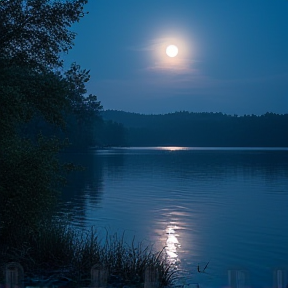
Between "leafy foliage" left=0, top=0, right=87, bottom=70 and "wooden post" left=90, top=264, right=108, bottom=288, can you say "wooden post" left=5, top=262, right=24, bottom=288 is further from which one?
"leafy foliage" left=0, top=0, right=87, bottom=70

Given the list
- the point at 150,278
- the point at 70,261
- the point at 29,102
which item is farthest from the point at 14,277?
the point at 29,102

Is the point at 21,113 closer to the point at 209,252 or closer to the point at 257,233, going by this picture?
the point at 209,252

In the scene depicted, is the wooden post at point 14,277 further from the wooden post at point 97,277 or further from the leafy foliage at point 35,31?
the leafy foliage at point 35,31

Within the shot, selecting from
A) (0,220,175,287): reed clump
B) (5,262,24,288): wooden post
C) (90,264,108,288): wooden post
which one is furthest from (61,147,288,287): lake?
(0,220,175,287): reed clump

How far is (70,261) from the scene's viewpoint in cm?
1366

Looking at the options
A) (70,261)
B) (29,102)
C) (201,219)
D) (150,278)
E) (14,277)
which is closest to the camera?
(14,277)

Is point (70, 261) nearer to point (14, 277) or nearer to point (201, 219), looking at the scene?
point (14, 277)

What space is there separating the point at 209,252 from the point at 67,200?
2061cm

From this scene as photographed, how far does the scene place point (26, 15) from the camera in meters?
17.8

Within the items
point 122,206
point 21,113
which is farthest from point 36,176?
point 122,206

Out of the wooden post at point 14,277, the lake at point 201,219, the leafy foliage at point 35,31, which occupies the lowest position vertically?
the lake at point 201,219

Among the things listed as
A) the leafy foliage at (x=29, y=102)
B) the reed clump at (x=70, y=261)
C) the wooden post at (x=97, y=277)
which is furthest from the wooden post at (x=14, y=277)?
the leafy foliage at (x=29, y=102)

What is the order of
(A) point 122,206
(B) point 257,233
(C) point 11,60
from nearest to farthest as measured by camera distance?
(C) point 11,60, (B) point 257,233, (A) point 122,206

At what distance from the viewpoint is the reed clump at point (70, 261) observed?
478 inches
